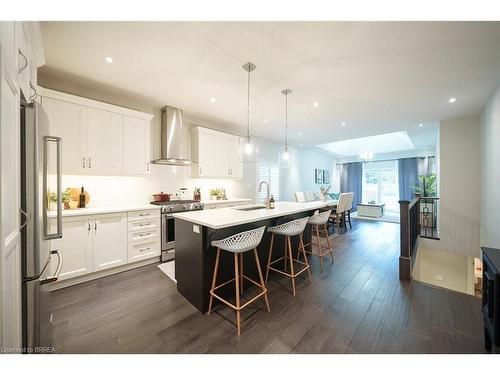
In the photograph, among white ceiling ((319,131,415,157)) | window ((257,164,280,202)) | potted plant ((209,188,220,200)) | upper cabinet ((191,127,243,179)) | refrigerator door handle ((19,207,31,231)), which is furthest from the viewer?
white ceiling ((319,131,415,157))

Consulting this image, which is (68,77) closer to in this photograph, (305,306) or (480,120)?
(305,306)

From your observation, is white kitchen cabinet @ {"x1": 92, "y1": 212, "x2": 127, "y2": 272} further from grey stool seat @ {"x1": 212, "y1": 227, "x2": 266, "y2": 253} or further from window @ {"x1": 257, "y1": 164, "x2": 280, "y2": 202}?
window @ {"x1": 257, "y1": 164, "x2": 280, "y2": 202}

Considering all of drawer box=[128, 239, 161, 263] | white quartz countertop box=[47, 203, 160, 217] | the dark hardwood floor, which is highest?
white quartz countertop box=[47, 203, 160, 217]

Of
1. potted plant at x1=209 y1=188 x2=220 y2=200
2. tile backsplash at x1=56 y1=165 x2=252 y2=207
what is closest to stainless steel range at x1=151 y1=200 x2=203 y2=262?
tile backsplash at x1=56 y1=165 x2=252 y2=207

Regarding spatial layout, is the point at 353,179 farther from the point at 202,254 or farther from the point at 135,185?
the point at 202,254

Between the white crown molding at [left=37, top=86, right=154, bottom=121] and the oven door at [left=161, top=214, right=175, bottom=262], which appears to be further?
the oven door at [left=161, top=214, right=175, bottom=262]

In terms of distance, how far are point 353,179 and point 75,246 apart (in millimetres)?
9766

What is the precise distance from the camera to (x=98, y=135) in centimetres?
280

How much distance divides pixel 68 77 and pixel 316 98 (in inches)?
139

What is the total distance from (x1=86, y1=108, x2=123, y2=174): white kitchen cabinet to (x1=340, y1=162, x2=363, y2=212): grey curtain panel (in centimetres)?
915

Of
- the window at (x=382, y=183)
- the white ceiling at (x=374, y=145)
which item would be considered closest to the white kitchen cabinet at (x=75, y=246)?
the white ceiling at (x=374, y=145)

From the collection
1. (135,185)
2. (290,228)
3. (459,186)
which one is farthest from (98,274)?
(459,186)

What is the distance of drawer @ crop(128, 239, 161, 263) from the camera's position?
287 cm

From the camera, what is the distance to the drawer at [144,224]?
2.88 metres
